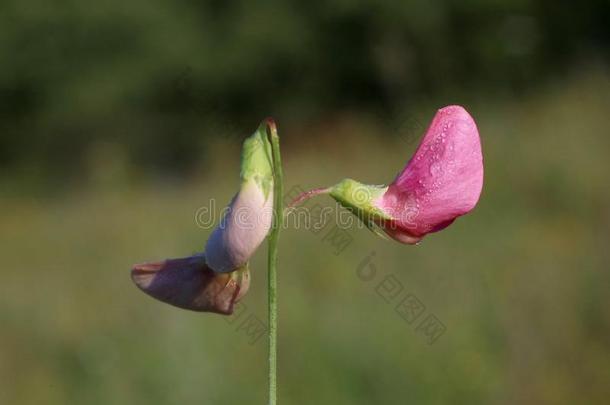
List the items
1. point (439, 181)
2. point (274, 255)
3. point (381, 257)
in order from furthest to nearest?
point (381, 257)
point (439, 181)
point (274, 255)

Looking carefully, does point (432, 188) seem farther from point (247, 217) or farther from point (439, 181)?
point (247, 217)

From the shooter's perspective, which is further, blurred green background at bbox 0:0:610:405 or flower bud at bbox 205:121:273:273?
blurred green background at bbox 0:0:610:405

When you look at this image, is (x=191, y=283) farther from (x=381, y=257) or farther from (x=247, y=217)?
(x=381, y=257)

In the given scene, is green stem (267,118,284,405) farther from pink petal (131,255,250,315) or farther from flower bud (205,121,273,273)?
pink petal (131,255,250,315)

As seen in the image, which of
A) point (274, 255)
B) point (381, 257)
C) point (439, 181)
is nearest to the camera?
point (274, 255)

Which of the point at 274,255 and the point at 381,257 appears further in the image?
the point at 381,257

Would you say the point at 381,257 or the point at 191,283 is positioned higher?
the point at 381,257

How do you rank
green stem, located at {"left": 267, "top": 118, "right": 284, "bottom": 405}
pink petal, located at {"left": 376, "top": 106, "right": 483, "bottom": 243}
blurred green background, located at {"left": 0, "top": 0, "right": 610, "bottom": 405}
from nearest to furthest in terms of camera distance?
green stem, located at {"left": 267, "top": 118, "right": 284, "bottom": 405}
pink petal, located at {"left": 376, "top": 106, "right": 483, "bottom": 243}
blurred green background, located at {"left": 0, "top": 0, "right": 610, "bottom": 405}

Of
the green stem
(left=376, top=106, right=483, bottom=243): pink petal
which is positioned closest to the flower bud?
the green stem

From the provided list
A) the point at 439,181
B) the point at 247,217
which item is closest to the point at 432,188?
the point at 439,181
